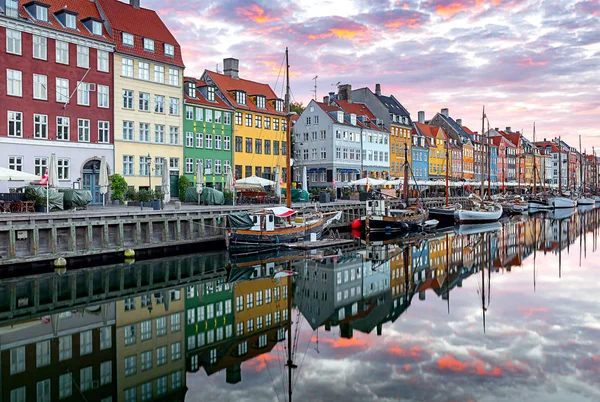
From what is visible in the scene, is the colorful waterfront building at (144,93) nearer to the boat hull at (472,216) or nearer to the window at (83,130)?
the window at (83,130)

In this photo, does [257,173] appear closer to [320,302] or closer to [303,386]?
[320,302]

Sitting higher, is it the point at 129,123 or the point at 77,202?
the point at 129,123

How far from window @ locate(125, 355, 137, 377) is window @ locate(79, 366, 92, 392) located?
870 millimetres

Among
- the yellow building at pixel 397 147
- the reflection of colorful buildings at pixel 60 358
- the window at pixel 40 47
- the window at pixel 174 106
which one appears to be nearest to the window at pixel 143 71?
the window at pixel 174 106

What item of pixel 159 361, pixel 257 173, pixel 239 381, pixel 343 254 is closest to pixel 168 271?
pixel 343 254

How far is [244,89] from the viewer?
5962cm

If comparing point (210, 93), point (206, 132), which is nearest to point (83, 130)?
point (206, 132)

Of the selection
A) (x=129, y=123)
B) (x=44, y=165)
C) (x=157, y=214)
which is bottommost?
(x=157, y=214)

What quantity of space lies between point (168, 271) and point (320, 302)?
30.3 feet

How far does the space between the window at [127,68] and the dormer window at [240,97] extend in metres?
14.1

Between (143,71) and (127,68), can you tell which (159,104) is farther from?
(127,68)

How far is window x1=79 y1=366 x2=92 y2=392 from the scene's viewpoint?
1251 centimetres

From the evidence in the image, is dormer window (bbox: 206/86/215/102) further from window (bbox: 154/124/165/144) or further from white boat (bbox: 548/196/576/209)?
white boat (bbox: 548/196/576/209)

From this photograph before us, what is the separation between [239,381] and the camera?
12805 mm
